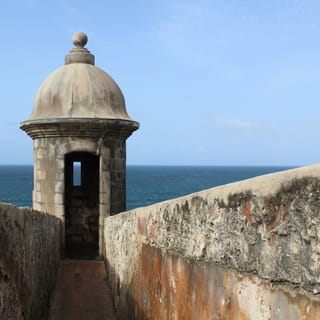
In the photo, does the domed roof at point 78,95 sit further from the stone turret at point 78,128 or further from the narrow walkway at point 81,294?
the narrow walkway at point 81,294

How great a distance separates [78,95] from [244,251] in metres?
7.35

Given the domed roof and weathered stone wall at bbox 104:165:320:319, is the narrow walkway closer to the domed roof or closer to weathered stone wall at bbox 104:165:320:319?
the domed roof

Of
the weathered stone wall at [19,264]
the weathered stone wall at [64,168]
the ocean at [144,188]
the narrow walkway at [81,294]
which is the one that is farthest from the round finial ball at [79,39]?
the ocean at [144,188]

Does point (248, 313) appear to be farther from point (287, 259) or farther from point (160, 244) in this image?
point (160, 244)

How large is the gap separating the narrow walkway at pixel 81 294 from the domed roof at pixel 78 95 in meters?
2.70

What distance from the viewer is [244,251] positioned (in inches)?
64.6

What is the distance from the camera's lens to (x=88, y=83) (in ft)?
28.6

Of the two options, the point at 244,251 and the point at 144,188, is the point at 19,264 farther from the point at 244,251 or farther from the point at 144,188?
the point at 144,188

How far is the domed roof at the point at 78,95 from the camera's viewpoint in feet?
27.7

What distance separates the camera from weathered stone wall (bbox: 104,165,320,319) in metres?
1.32

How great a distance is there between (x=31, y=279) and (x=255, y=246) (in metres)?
2.70

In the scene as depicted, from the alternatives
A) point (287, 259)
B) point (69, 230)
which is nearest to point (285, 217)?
point (287, 259)

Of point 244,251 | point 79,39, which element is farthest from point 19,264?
point 79,39

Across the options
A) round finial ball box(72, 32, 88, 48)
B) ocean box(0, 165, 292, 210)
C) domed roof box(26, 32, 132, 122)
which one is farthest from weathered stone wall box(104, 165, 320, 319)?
ocean box(0, 165, 292, 210)
